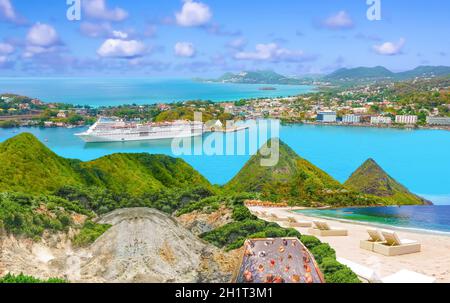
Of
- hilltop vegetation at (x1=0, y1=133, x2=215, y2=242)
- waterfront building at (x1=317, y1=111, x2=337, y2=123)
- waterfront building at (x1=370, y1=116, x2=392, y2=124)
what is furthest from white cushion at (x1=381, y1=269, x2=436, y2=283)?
waterfront building at (x1=370, y1=116, x2=392, y2=124)

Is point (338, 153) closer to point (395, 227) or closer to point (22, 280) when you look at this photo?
point (395, 227)

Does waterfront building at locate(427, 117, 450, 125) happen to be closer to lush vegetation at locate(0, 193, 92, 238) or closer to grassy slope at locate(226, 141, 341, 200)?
grassy slope at locate(226, 141, 341, 200)

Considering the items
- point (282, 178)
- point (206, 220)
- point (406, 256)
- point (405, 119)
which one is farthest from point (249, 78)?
point (405, 119)

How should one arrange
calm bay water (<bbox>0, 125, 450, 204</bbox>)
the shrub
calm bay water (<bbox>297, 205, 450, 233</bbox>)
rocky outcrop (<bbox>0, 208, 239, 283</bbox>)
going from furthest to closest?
calm bay water (<bbox>0, 125, 450, 204</bbox>)
calm bay water (<bbox>297, 205, 450, 233</bbox>)
the shrub
rocky outcrop (<bbox>0, 208, 239, 283</bbox>)

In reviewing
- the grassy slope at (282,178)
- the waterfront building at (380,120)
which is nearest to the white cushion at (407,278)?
the grassy slope at (282,178)

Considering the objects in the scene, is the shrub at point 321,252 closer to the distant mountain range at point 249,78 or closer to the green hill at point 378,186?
the green hill at point 378,186
